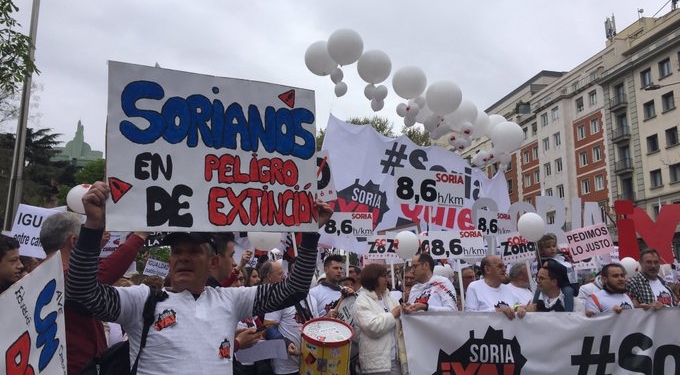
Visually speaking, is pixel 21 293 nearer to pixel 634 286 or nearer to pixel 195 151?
pixel 195 151

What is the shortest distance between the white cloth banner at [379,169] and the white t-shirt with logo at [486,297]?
4167 mm

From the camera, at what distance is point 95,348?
3117 millimetres

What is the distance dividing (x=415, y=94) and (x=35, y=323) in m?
9.49

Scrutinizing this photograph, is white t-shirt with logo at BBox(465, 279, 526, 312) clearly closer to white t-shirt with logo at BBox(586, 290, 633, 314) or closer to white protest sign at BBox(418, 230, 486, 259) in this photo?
white t-shirt with logo at BBox(586, 290, 633, 314)

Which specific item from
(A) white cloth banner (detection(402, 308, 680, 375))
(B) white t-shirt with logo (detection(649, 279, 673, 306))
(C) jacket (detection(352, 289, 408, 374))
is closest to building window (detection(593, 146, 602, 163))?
(B) white t-shirt with logo (detection(649, 279, 673, 306))

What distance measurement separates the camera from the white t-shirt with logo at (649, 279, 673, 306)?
7.11 metres

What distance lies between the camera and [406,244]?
945 cm

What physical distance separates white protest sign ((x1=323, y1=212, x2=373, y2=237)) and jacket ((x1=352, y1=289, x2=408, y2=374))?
330 centimetres

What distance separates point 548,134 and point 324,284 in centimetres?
5163

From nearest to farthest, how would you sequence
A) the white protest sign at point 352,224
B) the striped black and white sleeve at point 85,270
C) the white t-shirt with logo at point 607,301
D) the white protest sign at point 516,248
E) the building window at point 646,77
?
the striped black and white sleeve at point 85,270, the white t-shirt with logo at point 607,301, the white protest sign at point 516,248, the white protest sign at point 352,224, the building window at point 646,77

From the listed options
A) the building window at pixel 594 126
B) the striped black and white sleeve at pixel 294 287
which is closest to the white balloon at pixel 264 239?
the striped black and white sleeve at pixel 294 287

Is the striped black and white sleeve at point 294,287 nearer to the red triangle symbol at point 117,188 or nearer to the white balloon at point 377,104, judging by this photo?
the red triangle symbol at point 117,188

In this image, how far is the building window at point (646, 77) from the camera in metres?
41.7

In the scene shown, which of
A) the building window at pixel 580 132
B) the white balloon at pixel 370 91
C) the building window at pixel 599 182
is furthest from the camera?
the building window at pixel 580 132
